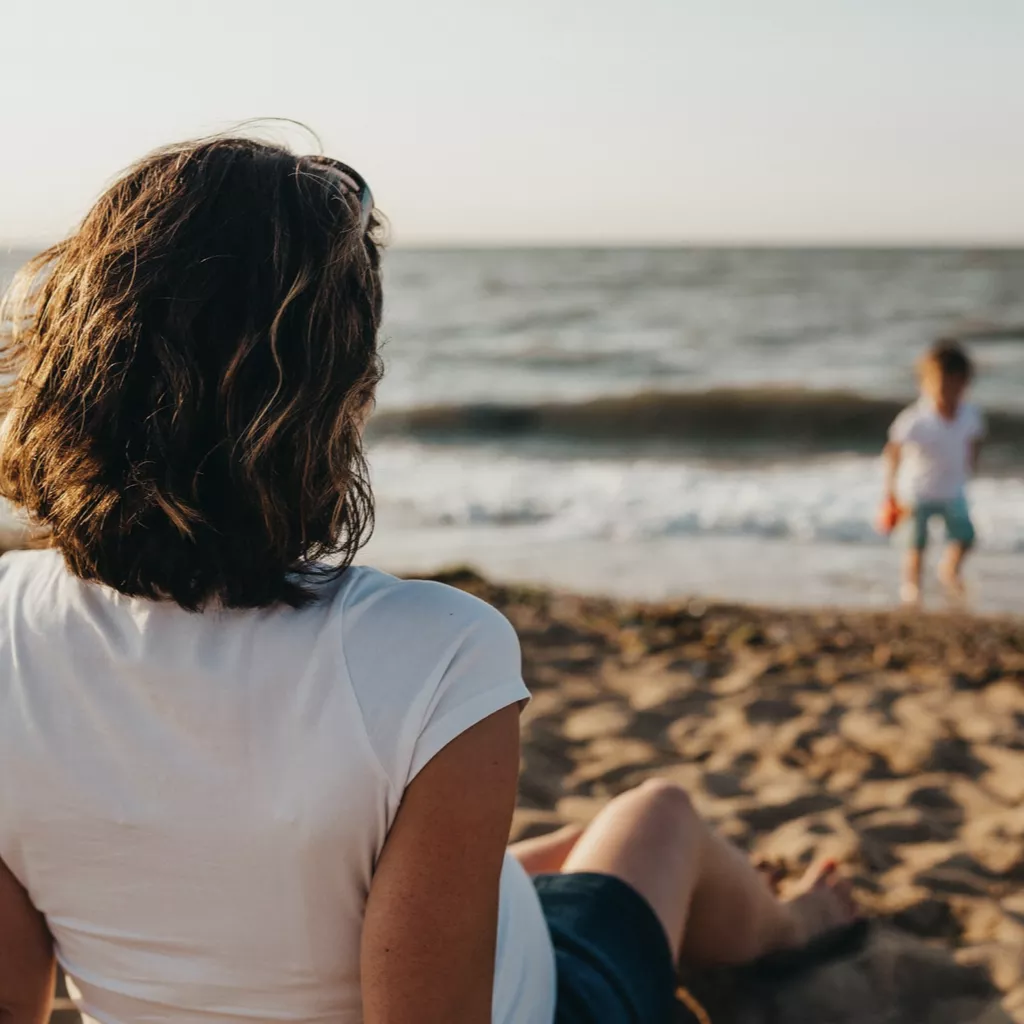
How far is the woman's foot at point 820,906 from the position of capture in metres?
Answer: 2.41

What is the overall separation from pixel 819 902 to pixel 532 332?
67.5 ft

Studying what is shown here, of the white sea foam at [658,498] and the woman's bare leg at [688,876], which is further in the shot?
the white sea foam at [658,498]

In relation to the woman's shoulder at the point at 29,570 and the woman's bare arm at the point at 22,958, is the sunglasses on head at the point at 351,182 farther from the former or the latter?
the woman's bare arm at the point at 22,958

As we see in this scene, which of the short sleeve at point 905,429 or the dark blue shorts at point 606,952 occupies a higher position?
the dark blue shorts at point 606,952

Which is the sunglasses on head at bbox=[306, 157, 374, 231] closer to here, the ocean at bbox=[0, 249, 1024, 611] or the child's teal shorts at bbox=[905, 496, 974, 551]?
the ocean at bbox=[0, 249, 1024, 611]

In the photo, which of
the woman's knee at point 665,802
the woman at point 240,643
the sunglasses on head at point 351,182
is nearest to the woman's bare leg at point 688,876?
the woman's knee at point 665,802

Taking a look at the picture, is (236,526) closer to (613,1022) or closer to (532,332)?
(613,1022)

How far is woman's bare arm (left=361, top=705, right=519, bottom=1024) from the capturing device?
1066 millimetres

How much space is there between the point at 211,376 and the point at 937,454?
229 inches

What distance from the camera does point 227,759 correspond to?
42.6 inches

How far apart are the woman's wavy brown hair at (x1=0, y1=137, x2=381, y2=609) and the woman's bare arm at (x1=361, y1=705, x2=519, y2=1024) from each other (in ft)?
0.75

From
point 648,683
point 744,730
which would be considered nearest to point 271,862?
point 744,730

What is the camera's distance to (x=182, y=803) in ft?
3.62

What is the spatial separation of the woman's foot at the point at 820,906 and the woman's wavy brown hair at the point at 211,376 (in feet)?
5.60
